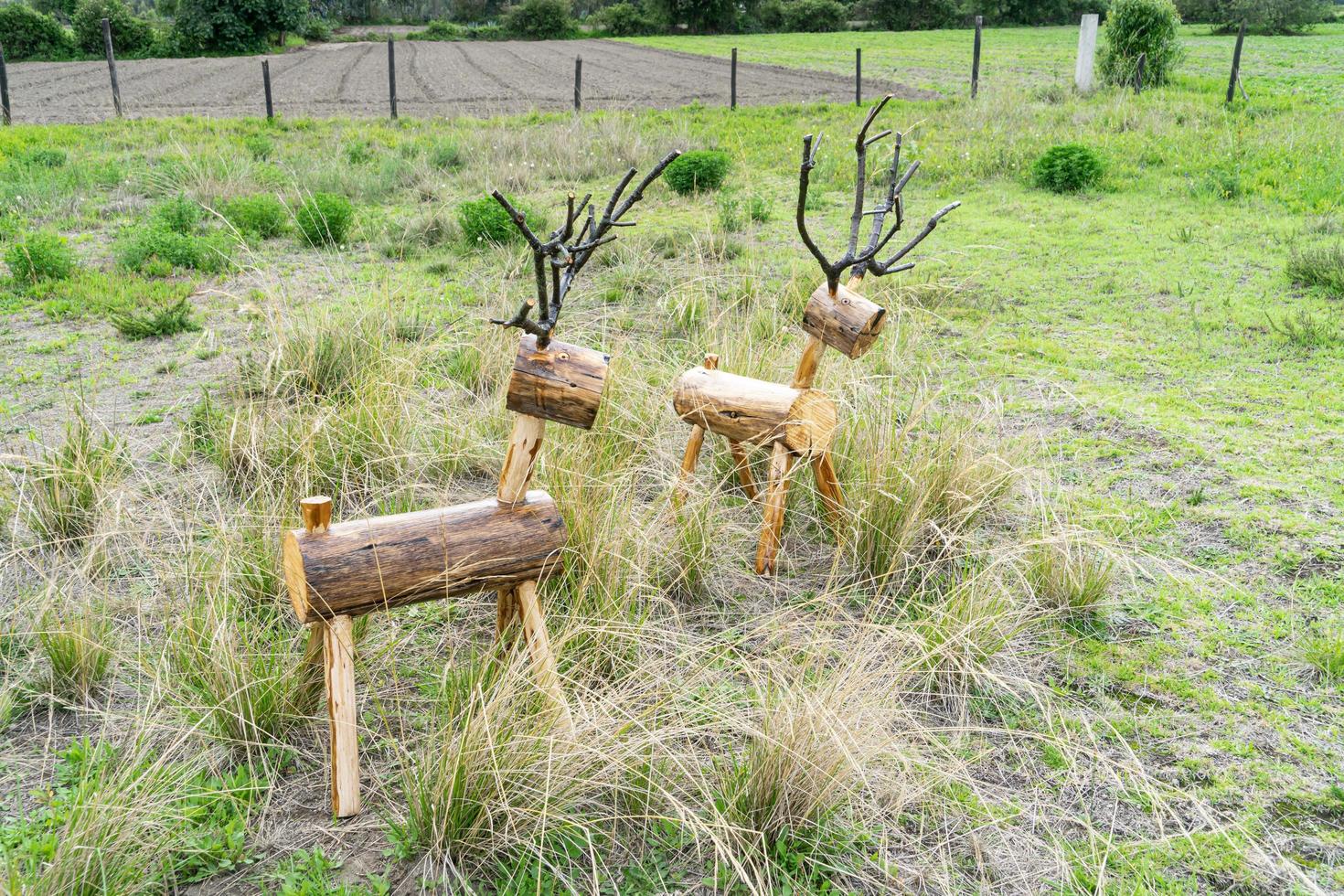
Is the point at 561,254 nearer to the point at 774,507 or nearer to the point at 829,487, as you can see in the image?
the point at 774,507

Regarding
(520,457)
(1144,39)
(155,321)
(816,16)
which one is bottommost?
(155,321)

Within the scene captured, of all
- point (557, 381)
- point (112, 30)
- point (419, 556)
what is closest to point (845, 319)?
point (557, 381)

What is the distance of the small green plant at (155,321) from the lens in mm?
6266

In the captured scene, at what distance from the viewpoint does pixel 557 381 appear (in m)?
2.54

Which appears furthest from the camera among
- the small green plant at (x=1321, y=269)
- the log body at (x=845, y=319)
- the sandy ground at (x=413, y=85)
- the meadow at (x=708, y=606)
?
the sandy ground at (x=413, y=85)

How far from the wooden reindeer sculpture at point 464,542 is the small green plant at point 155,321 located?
4.42 metres

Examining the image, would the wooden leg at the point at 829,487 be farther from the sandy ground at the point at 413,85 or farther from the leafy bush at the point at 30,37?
the leafy bush at the point at 30,37

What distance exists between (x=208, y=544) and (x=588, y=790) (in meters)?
1.91

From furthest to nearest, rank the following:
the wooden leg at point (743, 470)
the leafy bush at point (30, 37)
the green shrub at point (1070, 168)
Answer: the leafy bush at point (30, 37), the green shrub at point (1070, 168), the wooden leg at point (743, 470)

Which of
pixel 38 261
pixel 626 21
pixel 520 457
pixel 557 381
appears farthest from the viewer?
pixel 626 21

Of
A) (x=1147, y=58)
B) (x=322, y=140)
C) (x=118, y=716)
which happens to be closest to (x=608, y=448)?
(x=118, y=716)

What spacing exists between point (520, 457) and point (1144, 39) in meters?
17.4

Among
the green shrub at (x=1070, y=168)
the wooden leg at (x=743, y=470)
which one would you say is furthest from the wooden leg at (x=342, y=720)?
the green shrub at (x=1070, y=168)

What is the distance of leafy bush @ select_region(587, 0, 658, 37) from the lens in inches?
2007
